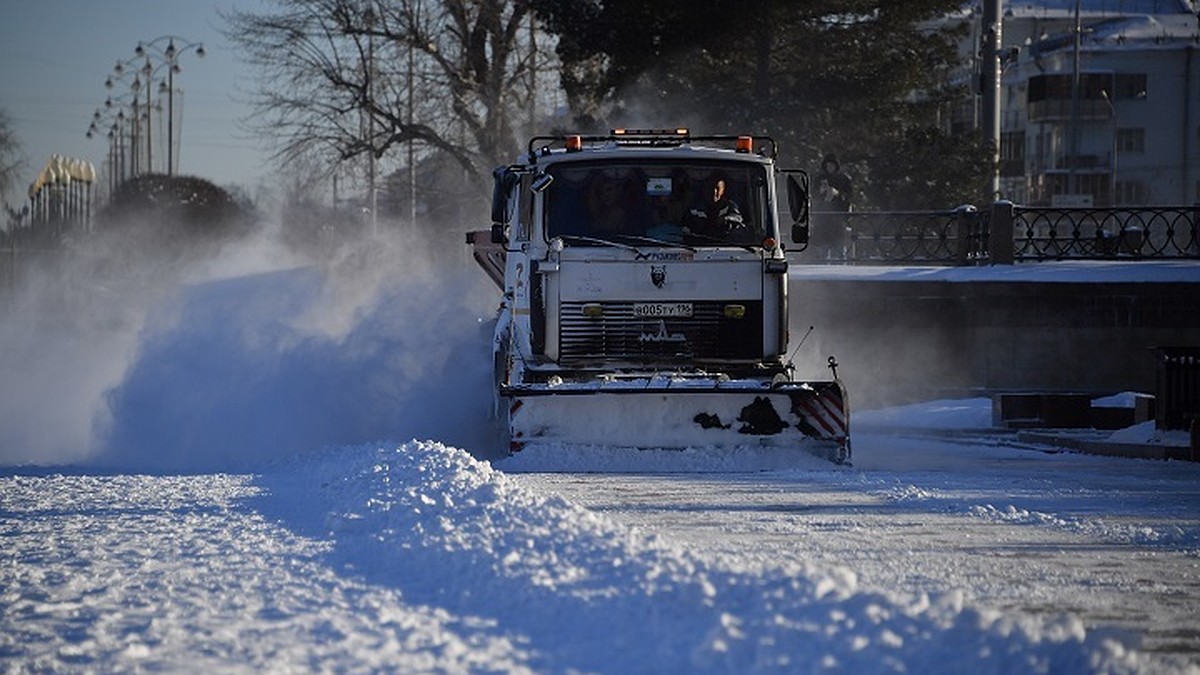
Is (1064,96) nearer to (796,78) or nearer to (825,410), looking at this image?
(796,78)

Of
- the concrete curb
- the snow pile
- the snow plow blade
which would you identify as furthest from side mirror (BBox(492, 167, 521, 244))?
the concrete curb

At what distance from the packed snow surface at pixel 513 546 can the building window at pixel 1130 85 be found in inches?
2771

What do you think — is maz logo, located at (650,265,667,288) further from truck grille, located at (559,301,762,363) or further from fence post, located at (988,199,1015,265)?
fence post, located at (988,199,1015,265)

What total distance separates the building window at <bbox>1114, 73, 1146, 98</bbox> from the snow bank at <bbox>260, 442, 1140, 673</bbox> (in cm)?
8125

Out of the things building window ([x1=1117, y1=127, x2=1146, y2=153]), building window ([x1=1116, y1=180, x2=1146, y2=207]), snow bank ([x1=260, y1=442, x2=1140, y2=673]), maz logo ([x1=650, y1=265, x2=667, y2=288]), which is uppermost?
building window ([x1=1117, y1=127, x2=1146, y2=153])

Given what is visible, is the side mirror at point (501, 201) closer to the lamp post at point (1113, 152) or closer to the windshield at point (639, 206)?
the windshield at point (639, 206)

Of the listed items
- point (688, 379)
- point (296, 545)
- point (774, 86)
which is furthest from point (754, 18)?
point (296, 545)

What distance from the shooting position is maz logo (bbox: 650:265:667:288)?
1691 centimetres

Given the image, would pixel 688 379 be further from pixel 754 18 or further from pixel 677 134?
pixel 754 18

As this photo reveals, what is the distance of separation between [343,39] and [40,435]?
24.5 m

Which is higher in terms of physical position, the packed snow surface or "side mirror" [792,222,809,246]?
"side mirror" [792,222,809,246]

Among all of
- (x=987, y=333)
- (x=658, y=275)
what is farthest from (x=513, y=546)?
(x=987, y=333)

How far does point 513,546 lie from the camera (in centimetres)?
949

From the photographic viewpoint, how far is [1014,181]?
319 ft
